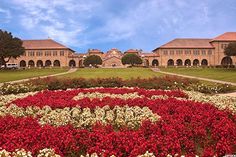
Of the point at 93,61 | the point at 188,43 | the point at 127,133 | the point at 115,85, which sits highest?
the point at 188,43

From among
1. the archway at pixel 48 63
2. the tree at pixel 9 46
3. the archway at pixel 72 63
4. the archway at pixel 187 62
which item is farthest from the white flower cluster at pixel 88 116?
the archway at pixel 48 63

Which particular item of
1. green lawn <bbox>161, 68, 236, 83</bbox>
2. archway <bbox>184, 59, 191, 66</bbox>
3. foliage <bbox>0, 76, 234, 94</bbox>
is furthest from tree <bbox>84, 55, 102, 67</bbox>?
foliage <bbox>0, 76, 234, 94</bbox>

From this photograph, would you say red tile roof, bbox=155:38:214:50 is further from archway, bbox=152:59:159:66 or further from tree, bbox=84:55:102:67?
tree, bbox=84:55:102:67

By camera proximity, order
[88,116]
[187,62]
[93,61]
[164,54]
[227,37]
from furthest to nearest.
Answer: [187,62], [164,54], [227,37], [93,61], [88,116]

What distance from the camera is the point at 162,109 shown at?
32.5 ft

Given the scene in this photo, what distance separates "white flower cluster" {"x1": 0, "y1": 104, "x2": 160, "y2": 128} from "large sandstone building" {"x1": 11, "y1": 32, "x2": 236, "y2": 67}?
265ft

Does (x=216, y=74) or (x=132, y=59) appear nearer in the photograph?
(x=216, y=74)

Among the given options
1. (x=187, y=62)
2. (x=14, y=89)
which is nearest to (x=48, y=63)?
(x=187, y=62)

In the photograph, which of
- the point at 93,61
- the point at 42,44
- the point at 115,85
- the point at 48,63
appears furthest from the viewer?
the point at 48,63

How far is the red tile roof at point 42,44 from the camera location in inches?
3642

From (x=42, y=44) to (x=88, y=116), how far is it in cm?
8739

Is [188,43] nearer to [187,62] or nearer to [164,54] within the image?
[187,62]

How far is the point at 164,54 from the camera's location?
3585 inches

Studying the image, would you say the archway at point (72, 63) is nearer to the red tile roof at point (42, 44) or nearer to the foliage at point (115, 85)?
the red tile roof at point (42, 44)
